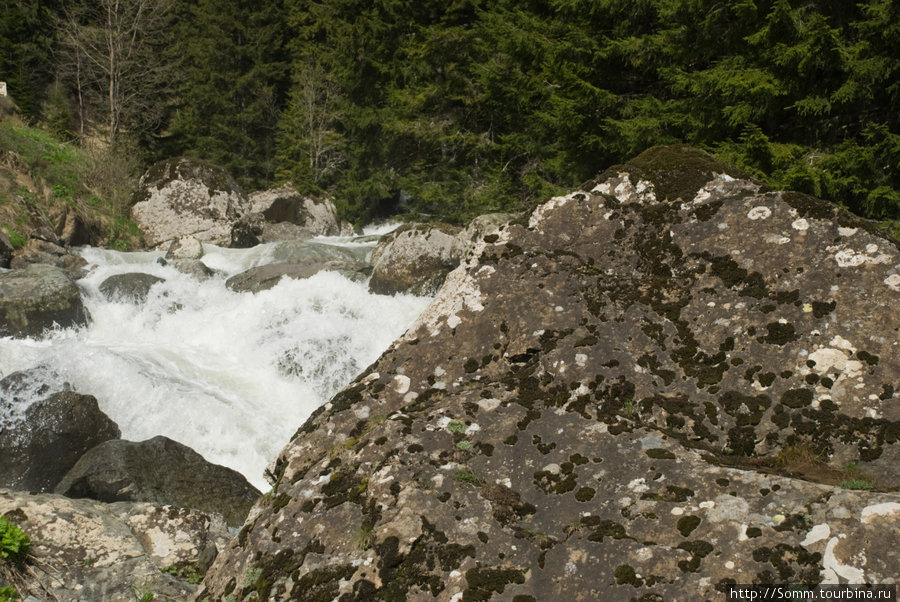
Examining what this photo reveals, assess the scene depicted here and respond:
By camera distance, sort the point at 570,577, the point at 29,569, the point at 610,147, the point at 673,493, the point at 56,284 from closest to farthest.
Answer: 1. the point at 570,577
2. the point at 673,493
3. the point at 29,569
4. the point at 56,284
5. the point at 610,147

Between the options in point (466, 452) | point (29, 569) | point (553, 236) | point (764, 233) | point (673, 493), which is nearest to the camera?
point (673, 493)

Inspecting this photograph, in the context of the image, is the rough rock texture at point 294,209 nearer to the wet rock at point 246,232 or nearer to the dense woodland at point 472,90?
the dense woodland at point 472,90

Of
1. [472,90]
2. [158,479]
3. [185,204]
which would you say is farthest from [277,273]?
[472,90]

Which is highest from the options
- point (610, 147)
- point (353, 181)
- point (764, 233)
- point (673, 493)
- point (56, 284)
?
point (764, 233)

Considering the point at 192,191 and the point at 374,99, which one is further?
the point at 374,99

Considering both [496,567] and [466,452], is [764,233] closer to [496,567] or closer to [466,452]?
[466,452]

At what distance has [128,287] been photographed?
13.7 meters

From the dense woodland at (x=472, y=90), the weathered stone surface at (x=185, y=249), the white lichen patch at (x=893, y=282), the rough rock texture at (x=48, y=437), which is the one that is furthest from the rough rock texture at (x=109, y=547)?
the weathered stone surface at (x=185, y=249)

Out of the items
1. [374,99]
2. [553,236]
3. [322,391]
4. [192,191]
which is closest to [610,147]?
[322,391]

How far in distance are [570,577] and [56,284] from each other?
12375 mm

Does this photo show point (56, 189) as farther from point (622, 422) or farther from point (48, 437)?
point (622, 422)

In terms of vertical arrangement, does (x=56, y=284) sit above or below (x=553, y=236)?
below

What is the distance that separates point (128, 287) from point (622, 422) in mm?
12949

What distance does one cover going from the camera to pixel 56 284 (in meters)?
12.1
